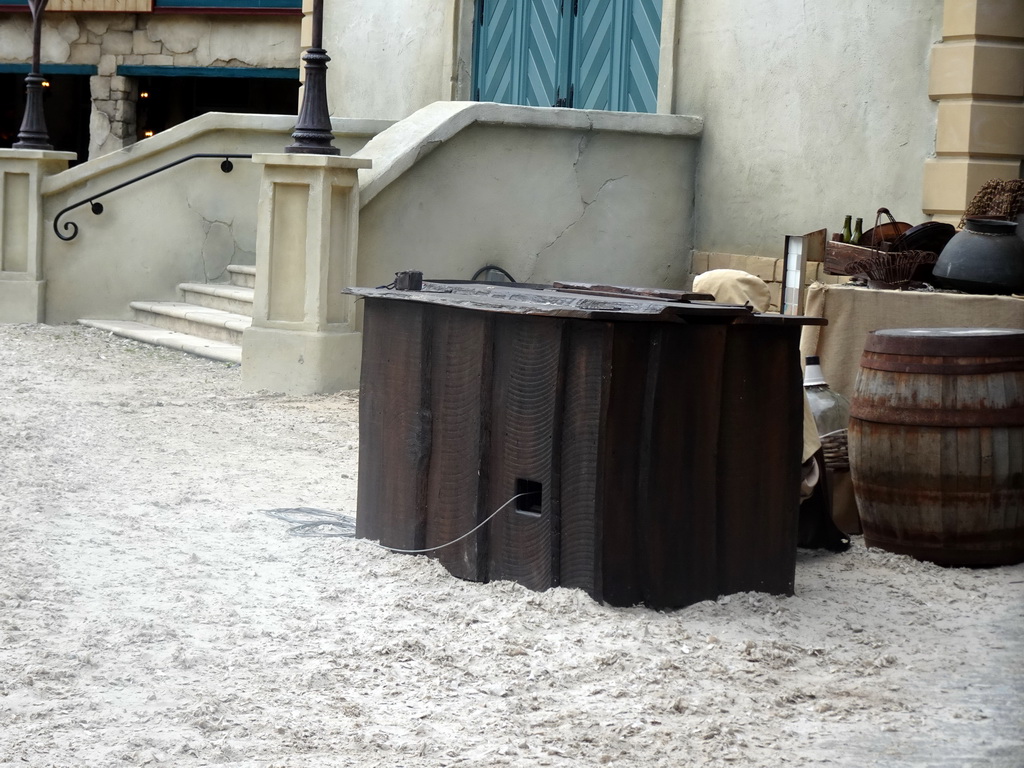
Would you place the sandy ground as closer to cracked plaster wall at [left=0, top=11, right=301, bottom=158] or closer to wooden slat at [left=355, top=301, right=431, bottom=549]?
wooden slat at [left=355, top=301, right=431, bottom=549]

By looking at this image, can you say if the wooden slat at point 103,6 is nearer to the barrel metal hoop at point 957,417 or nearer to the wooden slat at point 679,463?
the barrel metal hoop at point 957,417

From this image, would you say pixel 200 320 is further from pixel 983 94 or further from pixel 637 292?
pixel 637 292

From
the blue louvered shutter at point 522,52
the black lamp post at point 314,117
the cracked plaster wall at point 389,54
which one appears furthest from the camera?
the cracked plaster wall at point 389,54

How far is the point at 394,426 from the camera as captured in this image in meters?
4.42

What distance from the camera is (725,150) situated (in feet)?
29.8

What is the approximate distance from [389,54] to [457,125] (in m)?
3.86

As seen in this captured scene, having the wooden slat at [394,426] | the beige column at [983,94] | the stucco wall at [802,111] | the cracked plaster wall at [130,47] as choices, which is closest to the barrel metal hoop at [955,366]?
the wooden slat at [394,426]

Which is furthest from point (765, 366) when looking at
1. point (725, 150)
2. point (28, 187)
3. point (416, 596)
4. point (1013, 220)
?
point (28, 187)

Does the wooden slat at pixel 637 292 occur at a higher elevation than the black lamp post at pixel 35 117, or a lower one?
lower

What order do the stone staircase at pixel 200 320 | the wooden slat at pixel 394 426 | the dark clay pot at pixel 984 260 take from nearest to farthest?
1. the wooden slat at pixel 394 426
2. the dark clay pot at pixel 984 260
3. the stone staircase at pixel 200 320

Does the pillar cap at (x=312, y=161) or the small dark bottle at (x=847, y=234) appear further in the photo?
the pillar cap at (x=312, y=161)

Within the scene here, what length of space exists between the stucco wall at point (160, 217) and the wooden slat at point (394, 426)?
617cm

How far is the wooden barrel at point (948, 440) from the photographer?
4.57 m

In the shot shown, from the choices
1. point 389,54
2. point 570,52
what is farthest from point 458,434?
point 389,54
